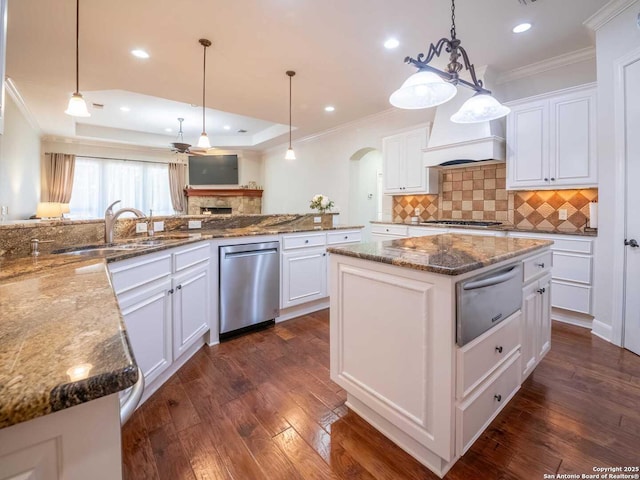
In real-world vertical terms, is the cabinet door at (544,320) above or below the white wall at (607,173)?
below

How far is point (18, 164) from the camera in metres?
4.88

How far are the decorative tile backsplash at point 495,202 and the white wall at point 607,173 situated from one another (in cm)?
52

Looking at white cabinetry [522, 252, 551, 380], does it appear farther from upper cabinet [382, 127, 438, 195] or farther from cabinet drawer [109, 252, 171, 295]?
upper cabinet [382, 127, 438, 195]

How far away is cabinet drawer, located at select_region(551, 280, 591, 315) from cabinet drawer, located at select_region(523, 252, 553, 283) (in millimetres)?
1247

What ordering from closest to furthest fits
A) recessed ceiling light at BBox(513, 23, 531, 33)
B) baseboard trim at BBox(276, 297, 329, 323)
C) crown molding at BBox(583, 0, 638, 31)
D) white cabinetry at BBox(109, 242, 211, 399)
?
1. white cabinetry at BBox(109, 242, 211, 399)
2. crown molding at BBox(583, 0, 638, 31)
3. recessed ceiling light at BBox(513, 23, 531, 33)
4. baseboard trim at BBox(276, 297, 329, 323)

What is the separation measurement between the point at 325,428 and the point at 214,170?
24.8ft

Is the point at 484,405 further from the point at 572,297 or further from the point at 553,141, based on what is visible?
the point at 553,141

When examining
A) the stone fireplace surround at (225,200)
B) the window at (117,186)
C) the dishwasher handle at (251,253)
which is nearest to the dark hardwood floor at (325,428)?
the dishwasher handle at (251,253)

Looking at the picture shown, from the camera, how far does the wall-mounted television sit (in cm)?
799

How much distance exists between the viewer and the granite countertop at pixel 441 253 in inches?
48.9

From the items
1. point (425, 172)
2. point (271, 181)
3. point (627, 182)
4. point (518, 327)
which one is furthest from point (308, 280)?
point (271, 181)

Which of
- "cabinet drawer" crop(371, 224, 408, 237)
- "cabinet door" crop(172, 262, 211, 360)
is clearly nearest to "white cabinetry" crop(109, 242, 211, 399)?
"cabinet door" crop(172, 262, 211, 360)

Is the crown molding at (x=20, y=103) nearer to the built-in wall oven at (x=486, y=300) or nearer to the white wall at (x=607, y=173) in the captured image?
the built-in wall oven at (x=486, y=300)

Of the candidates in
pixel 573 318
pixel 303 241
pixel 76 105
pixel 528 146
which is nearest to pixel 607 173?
pixel 528 146
